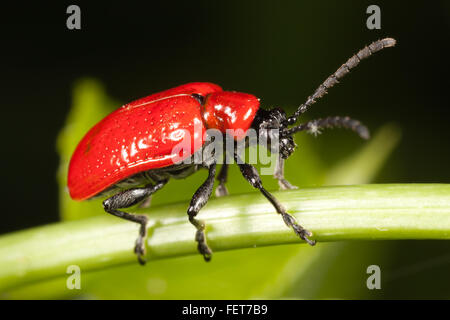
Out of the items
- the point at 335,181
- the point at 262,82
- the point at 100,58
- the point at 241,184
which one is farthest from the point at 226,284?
the point at 100,58

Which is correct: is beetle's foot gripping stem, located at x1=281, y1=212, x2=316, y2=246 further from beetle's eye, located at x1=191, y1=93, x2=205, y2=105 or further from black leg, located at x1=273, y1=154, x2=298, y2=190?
beetle's eye, located at x1=191, y1=93, x2=205, y2=105

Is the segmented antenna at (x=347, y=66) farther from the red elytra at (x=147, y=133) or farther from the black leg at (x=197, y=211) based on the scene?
the black leg at (x=197, y=211)

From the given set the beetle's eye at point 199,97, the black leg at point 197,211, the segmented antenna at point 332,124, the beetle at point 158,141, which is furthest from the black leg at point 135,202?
the segmented antenna at point 332,124

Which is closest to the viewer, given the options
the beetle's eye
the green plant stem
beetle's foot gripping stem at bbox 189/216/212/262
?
the green plant stem

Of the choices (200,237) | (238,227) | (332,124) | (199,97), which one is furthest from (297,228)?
(199,97)

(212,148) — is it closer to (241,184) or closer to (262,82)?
(241,184)

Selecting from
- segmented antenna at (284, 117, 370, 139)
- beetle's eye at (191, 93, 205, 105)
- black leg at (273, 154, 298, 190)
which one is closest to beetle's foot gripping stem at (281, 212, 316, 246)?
segmented antenna at (284, 117, 370, 139)

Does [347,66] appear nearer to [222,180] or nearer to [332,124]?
[332,124]
